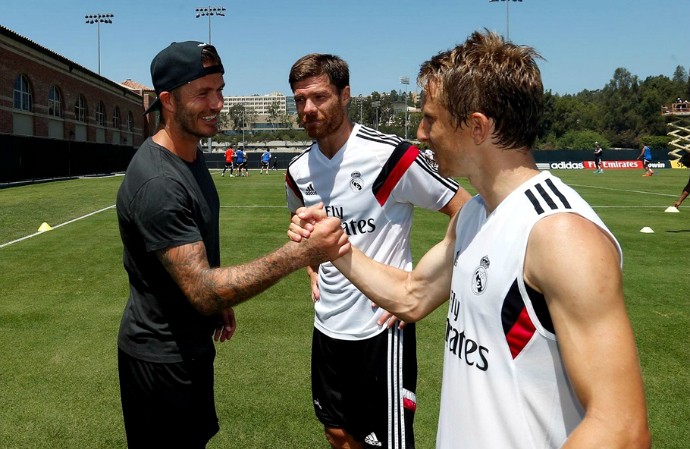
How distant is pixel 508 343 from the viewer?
1.78m

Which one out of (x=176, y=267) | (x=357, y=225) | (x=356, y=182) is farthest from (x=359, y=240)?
(x=176, y=267)

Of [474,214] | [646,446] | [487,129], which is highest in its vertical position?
[487,129]

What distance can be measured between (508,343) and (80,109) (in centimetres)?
5251

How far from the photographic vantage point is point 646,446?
1472 millimetres

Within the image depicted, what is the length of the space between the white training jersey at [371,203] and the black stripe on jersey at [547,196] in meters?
2.00

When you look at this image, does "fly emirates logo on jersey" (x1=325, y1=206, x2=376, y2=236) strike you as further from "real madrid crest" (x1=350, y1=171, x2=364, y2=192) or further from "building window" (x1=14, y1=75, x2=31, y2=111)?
"building window" (x1=14, y1=75, x2=31, y2=111)

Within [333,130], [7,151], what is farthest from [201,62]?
[7,151]

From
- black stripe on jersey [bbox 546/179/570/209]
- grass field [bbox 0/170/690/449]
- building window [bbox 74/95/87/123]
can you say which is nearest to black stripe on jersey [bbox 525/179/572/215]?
black stripe on jersey [bbox 546/179/570/209]

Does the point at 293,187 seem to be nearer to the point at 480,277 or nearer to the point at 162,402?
the point at 162,402

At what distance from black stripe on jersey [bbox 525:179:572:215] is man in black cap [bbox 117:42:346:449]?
98 cm

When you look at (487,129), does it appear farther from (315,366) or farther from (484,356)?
(315,366)

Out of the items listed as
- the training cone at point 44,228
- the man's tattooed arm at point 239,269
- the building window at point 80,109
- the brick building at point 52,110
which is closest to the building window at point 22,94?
the brick building at point 52,110

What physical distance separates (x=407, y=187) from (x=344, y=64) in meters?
0.99

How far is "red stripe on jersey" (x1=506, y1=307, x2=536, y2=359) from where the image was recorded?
Answer: 5.58 ft
